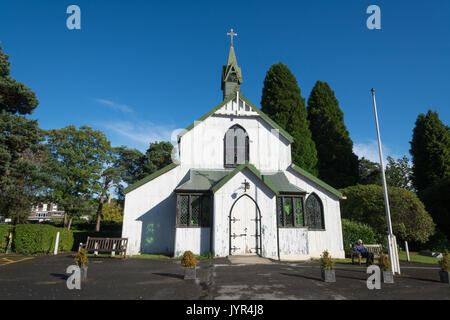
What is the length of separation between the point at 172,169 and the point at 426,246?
24914 millimetres

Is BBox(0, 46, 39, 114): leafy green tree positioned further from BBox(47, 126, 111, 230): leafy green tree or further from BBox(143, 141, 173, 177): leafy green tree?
BBox(143, 141, 173, 177): leafy green tree

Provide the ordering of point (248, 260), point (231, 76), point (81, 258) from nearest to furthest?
point (81, 258)
point (248, 260)
point (231, 76)

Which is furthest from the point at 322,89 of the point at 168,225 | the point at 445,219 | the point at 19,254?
the point at 19,254

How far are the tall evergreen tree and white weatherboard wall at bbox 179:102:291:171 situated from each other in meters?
11.8

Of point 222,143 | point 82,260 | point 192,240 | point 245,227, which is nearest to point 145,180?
point 192,240

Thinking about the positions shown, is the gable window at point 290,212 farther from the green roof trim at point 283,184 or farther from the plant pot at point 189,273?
the plant pot at point 189,273

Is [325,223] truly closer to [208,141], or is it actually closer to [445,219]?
[208,141]

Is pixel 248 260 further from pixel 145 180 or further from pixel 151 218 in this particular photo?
pixel 145 180

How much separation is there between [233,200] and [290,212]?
3822 mm

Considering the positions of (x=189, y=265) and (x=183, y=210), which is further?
(x=183, y=210)

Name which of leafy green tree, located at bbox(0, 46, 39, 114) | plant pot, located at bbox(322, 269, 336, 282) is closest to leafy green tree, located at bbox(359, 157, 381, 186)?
plant pot, located at bbox(322, 269, 336, 282)

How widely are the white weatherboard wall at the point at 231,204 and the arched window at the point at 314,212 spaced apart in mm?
4096

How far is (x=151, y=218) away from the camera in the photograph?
16.4 metres

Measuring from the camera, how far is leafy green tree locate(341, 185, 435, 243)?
21.2 m
